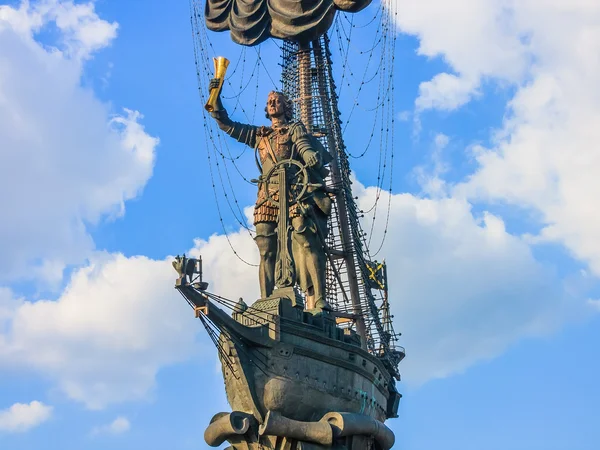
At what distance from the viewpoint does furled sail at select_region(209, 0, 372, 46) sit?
35.1m

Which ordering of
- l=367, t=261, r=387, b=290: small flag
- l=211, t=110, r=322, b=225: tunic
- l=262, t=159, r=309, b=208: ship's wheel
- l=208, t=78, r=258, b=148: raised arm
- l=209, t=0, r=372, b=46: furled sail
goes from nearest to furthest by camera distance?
l=262, t=159, r=309, b=208: ship's wheel < l=211, t=110, r=322, b=225: tunic < l=208, t=78, r=258, b=148: raised arm < l=209, t=0, r=372, b=46: furled sail < l=367, t=261, r=387, b=290: small flag

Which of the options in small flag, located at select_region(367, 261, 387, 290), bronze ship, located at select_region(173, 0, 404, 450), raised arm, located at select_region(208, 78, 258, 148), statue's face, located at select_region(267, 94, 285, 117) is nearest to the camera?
A: bronze ship, located at select_region(173, 0, 404, 450)

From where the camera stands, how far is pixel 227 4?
36375 mm

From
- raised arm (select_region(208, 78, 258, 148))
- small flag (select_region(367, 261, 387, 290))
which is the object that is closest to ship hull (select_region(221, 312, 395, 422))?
raised arm (select_region(208, 78, 258, 148))

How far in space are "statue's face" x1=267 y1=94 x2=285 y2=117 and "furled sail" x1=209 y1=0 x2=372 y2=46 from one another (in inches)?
233

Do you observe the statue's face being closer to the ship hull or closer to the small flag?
the ship hull

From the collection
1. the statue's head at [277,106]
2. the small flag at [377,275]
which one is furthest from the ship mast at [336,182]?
the statue's head at [277,106]

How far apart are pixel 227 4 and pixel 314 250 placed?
11285mm

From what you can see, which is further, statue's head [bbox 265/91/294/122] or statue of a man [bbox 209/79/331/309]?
statue's head [bbox 265/91/294/122]

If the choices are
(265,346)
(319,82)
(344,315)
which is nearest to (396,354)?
(344,315)

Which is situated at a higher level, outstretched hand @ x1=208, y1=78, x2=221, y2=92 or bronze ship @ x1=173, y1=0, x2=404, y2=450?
outstretched hand @ x1=208, y1=78, x2=221, y2=92

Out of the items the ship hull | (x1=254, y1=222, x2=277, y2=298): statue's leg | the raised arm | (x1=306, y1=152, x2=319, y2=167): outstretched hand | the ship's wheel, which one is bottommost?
the ship hull

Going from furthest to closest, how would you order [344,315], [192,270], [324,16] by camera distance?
[344,315] < [324,16] < [192,270]

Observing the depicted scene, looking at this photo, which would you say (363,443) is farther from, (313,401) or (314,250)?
(314,250)
